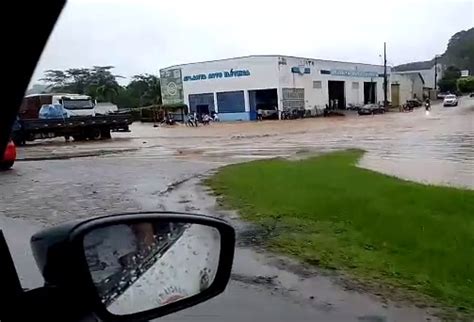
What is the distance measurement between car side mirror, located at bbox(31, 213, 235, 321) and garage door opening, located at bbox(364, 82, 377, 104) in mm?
85406

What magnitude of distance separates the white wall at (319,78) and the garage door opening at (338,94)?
1.88ft

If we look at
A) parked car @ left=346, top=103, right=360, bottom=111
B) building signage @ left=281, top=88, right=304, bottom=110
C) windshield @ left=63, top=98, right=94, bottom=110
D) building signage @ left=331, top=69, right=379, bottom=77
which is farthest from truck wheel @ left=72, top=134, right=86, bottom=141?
parked car @ left=346, top=103, right=360, bottom=111

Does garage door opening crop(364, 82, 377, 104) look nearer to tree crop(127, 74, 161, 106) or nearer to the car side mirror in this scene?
tree crop(127, 74, 161, 106)

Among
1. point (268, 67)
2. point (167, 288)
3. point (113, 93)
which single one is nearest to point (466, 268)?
point (167, 288)

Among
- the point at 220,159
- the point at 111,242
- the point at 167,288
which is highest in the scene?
the point at 111,242

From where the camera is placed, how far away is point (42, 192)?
12336 mm

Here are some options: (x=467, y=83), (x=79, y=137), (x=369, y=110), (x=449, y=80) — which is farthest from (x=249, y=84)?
(x=449, y=80)

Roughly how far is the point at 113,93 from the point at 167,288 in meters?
74.5

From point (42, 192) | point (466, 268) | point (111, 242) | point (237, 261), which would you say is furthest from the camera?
point (42, 192)

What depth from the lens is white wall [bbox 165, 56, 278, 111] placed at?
62.7 metres

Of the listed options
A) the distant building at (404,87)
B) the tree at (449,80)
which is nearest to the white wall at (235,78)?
the distant building at (404,87)

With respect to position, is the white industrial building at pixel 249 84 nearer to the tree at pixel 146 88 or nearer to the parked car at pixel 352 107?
the parked car at pixel 352 107

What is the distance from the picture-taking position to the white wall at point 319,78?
6481 centimetres

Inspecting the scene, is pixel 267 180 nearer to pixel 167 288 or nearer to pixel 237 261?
pixel 237 261
